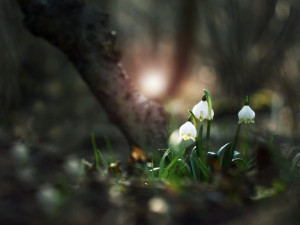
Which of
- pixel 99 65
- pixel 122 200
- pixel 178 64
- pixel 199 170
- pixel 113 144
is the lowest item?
pixel 122 200

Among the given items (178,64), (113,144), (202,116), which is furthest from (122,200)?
(178,64)

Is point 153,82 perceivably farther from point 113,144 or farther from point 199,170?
point 199,170

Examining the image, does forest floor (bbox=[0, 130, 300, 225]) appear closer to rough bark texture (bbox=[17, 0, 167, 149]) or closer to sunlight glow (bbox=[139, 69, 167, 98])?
rough bark texture (bbox=[17, 0, 167, 149])

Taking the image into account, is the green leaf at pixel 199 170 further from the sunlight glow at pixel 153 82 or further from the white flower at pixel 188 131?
the sunlight glow at pixel 153 82

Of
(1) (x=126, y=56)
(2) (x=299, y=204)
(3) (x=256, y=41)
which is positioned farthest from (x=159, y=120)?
(1) (x=126, y=56)

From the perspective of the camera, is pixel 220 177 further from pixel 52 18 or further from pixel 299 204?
pixel 52 18

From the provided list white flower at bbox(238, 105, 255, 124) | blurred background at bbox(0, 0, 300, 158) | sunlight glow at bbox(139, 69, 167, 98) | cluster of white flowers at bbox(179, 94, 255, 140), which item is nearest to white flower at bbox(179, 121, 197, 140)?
cluster of white flowers at bbox(179, 94, 255, 140)
